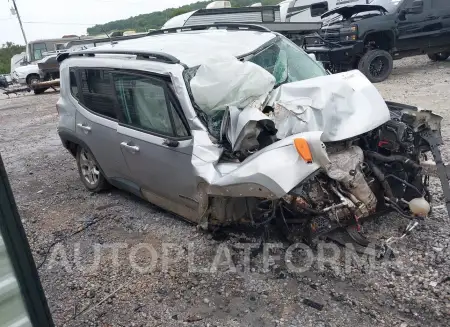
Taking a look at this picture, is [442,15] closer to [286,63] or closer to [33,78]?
[286,63]

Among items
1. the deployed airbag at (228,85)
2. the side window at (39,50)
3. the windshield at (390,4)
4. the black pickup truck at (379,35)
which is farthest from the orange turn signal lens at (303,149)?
the side window at (39,50)

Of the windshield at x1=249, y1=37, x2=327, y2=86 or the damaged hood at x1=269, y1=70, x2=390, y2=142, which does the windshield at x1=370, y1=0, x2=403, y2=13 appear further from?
the damaged hood at x1=269, y1=70, x2=390, y2=142

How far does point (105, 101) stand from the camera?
4418mm

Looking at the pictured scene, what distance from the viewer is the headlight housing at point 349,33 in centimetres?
989

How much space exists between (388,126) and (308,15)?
12.9 meters

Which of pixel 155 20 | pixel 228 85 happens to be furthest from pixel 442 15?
pixel 155 20

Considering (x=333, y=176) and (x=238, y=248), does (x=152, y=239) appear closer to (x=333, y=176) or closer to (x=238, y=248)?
(x=238, y=248)

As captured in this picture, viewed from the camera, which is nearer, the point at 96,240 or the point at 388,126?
the point at 388,126

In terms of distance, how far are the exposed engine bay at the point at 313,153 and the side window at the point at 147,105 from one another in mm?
300

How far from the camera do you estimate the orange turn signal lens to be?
2.78m

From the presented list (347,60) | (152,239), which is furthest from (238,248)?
(347,60)

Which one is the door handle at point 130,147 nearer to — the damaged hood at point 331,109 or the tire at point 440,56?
the damaged hood at point 331,109

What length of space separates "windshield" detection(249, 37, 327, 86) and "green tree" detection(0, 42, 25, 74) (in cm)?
4313

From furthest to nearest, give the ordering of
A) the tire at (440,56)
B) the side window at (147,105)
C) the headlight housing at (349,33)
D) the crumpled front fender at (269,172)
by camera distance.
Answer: the tire at (440,56)
the headlight housing at (349,33)
the side window at (147,105)
the crumpled front fender at (269,172)
